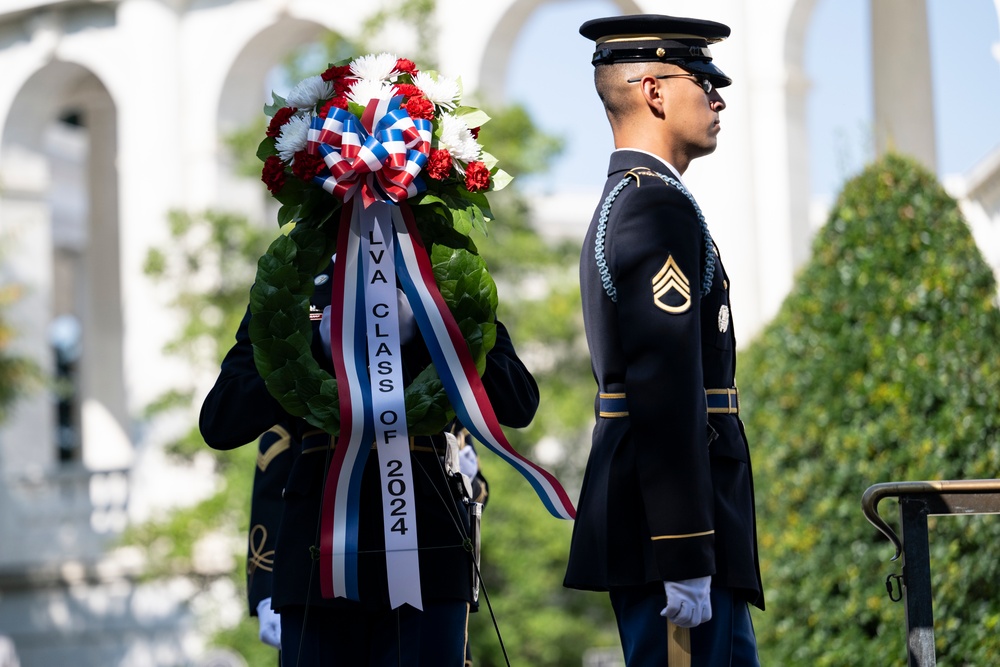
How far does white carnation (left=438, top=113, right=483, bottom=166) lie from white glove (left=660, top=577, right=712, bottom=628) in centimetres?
109

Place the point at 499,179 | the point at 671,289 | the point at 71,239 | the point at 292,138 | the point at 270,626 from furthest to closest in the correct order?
the point at 71,239
the point at 270,626
the point at 499,179
the point at 292,138
the point at 671,289

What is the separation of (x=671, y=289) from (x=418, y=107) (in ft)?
2.44

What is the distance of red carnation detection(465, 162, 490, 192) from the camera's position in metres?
3.54

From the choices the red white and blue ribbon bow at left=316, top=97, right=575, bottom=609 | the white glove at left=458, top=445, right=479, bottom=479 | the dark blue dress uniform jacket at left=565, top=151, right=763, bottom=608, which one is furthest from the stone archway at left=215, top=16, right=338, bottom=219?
the dark blue dress uniform jacket at left=565, top=151, right=763, bottom=608

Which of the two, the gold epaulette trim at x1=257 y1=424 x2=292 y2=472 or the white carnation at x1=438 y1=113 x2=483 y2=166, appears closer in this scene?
the white carnation at x1=438 y1=113 x2=483 y2=166

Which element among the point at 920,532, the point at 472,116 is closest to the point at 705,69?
the point at 472,116

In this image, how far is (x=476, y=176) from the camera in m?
3.54

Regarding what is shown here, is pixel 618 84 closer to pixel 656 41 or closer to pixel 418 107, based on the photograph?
pixel 656 41

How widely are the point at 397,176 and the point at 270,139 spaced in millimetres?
360

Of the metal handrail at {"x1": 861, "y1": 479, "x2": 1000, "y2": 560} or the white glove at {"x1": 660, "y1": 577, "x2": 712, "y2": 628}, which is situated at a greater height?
the metal handrail at {"x1": 861, "y1": 479, "x2": 1000, "y2": 560}

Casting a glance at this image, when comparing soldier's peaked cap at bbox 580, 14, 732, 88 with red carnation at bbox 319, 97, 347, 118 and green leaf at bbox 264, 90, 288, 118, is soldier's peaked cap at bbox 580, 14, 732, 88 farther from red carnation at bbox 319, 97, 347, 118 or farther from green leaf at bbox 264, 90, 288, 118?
green leaf at bbox 264, 90, 288, 118

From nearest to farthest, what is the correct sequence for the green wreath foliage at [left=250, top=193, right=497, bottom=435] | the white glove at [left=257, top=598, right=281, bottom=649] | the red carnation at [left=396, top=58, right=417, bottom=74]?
the green wreath foliage at [left=250, top=193, right=497, bottom=435]
the red carnation at [left=396, top=58, right=417, bottom=74]
the white glove at [left=257, top=598, right=281, bottom=649]

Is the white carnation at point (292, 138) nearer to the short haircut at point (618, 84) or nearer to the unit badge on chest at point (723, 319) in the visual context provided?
the short haircut at point (618, 84)

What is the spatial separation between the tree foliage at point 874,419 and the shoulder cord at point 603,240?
2183mm
